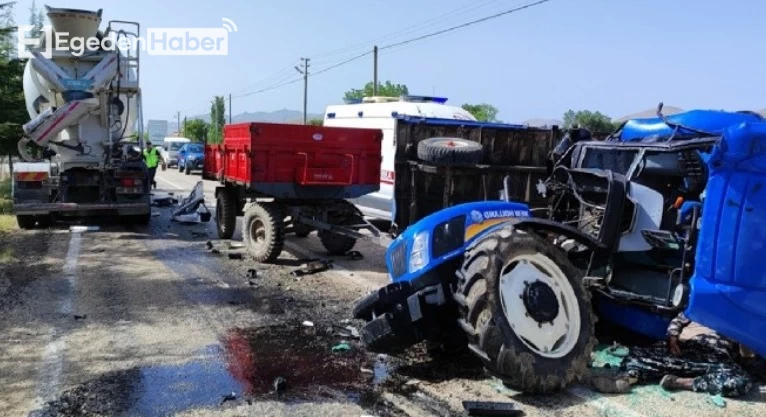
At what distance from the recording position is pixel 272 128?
9.36 meters

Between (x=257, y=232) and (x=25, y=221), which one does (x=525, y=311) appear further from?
(x=25, y=221)

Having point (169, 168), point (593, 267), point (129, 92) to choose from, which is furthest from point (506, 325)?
point (169, 168)

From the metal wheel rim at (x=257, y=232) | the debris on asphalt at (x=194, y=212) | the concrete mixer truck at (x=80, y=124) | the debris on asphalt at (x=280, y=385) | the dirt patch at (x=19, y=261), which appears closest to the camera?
the debris on asphalt at (x=280, y=385)

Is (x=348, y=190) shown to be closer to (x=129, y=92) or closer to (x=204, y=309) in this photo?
(x=204, y=309)

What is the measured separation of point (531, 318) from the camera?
453 cm

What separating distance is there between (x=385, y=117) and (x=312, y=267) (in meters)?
4.46

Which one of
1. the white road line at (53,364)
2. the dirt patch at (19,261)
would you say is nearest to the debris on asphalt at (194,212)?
the dirt patch at (19,261)

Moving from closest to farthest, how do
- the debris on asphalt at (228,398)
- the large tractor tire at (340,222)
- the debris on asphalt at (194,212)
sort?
the debris on asphalt at (228,398), the large tractor tire at (340,222), the debris on asphalt at (194,212)

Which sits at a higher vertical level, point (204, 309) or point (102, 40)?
point (102, 40)

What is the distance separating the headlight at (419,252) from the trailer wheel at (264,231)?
4.74 m

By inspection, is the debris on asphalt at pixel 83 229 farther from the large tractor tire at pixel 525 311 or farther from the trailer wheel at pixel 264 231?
the large tractor tire at pixel 525 311

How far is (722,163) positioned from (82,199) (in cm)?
1196

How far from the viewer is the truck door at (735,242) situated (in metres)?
4.08

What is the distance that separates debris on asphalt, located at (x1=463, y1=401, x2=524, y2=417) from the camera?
4.13m
